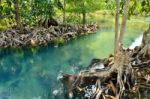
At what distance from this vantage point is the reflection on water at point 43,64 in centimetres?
1892

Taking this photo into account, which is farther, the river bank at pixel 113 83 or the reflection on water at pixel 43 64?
the reflection on water at pixel 43 64

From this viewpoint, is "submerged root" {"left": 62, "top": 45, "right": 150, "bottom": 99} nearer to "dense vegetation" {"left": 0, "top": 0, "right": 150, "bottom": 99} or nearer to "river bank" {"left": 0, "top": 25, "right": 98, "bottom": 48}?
"dense vegetation" {"left": 0, "top": 0, "right": 150, "bottom": 99}

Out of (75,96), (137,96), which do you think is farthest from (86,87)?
(137,96)

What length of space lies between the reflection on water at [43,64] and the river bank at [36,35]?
1.78m

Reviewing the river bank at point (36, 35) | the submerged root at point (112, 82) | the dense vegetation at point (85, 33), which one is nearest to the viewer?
the submerged root at point (112, 82)

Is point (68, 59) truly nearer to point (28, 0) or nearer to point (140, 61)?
point (140, 61)

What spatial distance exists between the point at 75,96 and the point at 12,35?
69.5 ft

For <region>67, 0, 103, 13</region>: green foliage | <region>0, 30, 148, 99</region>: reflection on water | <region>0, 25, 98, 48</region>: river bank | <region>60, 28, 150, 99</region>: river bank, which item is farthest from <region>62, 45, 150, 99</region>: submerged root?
<region>67, 0, 103, 13</region>: green foliage

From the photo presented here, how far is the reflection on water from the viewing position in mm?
18923

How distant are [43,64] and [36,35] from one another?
10093 millimetres

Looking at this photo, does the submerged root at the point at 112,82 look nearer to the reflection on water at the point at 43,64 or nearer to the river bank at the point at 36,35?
the reflection on water at the point at 43,64

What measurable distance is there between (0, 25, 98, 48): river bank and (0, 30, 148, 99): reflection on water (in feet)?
5.84

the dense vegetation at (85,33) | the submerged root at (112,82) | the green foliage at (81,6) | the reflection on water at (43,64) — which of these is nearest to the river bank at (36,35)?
the dense vegetation at (85,33)

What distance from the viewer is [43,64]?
26047mm
